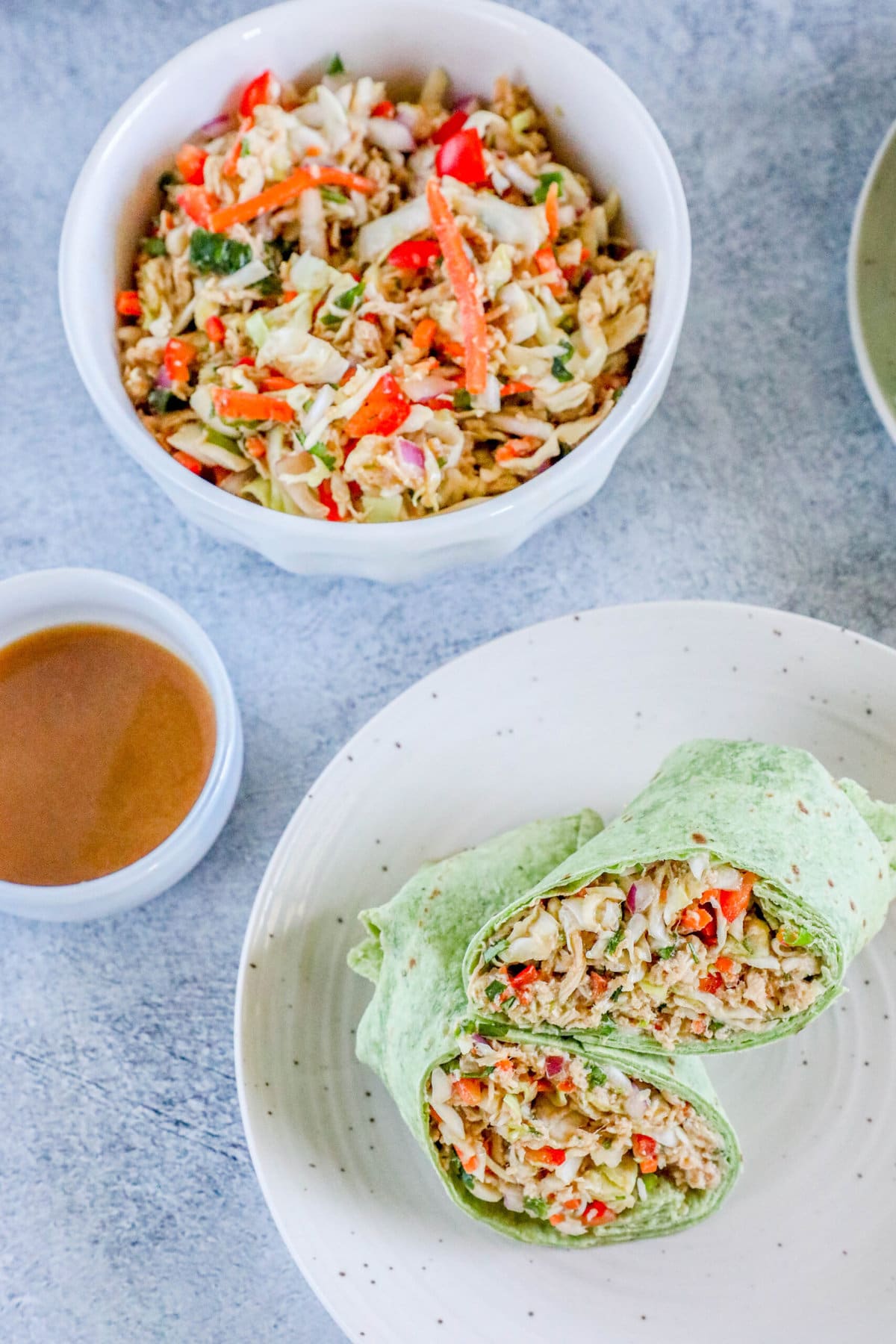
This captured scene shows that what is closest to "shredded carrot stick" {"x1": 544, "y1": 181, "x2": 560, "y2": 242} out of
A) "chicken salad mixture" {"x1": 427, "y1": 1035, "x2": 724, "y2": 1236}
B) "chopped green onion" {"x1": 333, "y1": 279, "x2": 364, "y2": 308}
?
"chopped green onion" {"x1": 333, "y1": 279, "x2": 364, "y2": 308}

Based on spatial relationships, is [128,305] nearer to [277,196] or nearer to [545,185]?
[277,196]

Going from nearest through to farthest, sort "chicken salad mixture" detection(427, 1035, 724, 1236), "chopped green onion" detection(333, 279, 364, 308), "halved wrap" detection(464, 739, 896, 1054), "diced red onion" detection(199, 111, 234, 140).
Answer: "halved wrap" detection(464, 739, 896, 1054) < "chicken salad mixture" detection(427, 1035, 724, 1236) < "chopped green onion" detection(333, 279, 364, 308) < "diced red onion" detection(199, 111, 234, 140)

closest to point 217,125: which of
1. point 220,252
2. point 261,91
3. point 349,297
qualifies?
point 261,91

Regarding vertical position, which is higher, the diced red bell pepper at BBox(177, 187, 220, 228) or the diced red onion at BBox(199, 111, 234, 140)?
the diced red onion at BBox(199, 111, 234, 140)

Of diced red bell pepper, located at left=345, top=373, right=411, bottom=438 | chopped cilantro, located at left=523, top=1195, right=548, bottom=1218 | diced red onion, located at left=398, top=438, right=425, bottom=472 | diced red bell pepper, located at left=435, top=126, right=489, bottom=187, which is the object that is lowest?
chopped cilantro, located at left=523, top=1195, right=548, bottom=1218

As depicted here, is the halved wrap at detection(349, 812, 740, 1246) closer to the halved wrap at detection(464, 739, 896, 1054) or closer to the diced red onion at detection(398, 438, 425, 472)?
the halved wrap at detection(464, 739, 896, 1054)

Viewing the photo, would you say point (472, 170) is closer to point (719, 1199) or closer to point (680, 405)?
point (680, 405)

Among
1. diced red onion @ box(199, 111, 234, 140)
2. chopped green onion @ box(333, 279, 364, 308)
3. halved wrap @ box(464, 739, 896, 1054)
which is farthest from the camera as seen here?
diced red onion @ box(199, 111, 234, 140)

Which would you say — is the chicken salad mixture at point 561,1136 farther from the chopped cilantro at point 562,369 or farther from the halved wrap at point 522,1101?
the chopped cilantro at point 562,369

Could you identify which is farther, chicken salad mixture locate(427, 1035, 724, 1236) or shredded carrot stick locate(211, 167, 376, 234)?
shredded carrot stick locate(211, 167, 376, 234)
